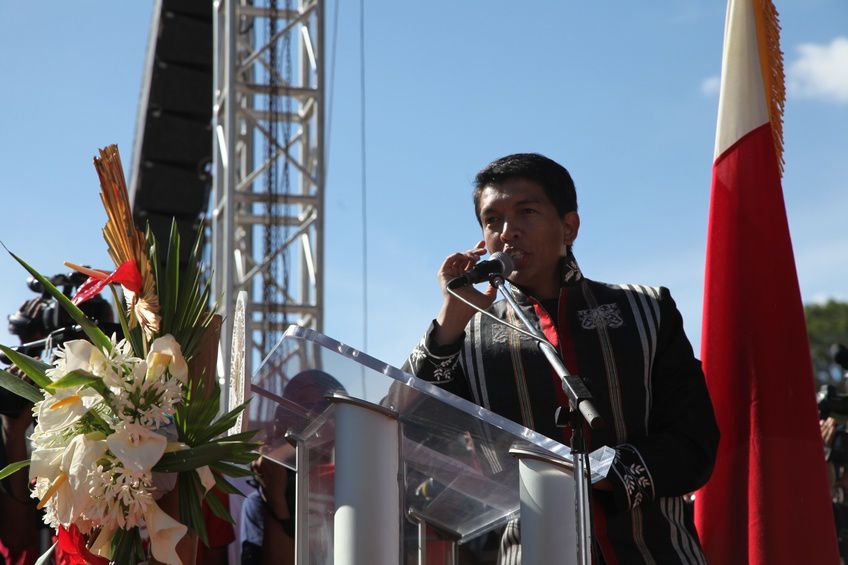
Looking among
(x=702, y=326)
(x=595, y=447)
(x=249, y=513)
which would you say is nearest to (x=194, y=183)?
(x=249, y=513)

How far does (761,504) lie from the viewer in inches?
138

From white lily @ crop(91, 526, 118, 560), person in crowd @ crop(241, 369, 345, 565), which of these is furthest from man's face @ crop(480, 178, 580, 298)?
person in crowd @ crop(241, 369, 345, 565)

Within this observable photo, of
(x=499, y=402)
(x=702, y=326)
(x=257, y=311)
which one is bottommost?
(x=499, y=402)

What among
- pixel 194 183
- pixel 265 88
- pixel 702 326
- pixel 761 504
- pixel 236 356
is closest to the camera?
pixel 236 356

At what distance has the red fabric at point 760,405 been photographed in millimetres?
3482

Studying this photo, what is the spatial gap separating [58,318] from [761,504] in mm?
2481

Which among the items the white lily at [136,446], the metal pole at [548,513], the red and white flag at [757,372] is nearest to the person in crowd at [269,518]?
the red and white flag at [757,372]

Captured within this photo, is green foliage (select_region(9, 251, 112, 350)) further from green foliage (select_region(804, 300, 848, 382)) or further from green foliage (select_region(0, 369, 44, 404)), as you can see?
green foliage (select_region(804, 300, 848, 382))

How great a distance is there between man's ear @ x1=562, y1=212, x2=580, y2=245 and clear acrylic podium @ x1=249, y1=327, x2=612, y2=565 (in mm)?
955

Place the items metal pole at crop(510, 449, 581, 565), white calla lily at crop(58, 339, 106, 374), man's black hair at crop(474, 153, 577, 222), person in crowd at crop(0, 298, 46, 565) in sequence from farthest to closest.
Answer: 1. person in crowd at crop(0, 298, 46, 565)
2. man's black hair at crop(474, 153, 577, 222)
3. white calla lily at crop(58, 339, 106, 374)
4. metal pole at crop(510, 449, 581, 565)

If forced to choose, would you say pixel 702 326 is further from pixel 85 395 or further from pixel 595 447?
pixel 85 395

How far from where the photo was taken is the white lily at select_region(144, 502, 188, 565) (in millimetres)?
2223

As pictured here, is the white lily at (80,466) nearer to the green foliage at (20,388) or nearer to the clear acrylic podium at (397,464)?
the green foliage at (20,388)

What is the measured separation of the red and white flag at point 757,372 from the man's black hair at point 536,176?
0.86 m
